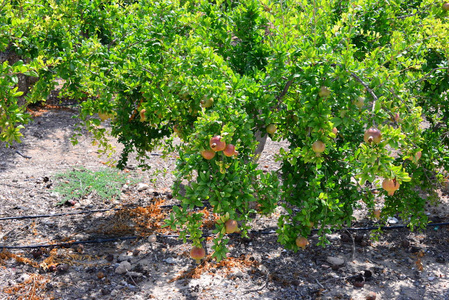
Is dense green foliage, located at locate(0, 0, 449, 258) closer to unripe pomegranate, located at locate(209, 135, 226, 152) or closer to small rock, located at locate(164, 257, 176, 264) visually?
unripe pomegranate, located at locate(209, 135, 226, 152)

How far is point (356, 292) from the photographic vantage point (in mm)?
4137

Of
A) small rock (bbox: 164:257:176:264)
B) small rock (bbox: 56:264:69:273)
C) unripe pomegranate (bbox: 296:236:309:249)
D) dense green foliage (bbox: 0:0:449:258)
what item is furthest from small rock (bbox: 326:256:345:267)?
small rock (bbox: 56:264:69:273)

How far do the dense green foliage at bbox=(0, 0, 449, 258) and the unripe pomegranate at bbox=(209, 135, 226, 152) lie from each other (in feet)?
0.14

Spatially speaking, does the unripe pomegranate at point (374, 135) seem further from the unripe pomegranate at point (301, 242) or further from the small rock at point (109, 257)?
the small rock at point (109, 257)

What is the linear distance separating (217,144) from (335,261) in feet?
8.59

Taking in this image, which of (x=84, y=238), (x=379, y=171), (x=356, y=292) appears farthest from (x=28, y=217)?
(x=379, y=171)

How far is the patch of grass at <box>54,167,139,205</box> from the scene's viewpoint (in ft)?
19.7

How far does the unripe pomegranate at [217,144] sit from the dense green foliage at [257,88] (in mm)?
43

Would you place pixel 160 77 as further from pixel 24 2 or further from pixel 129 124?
pixel 24 2

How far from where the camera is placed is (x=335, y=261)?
4.62 m

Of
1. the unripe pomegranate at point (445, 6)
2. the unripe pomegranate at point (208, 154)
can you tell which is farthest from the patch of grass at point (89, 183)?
the unripe pomegranate at point (445, 6)

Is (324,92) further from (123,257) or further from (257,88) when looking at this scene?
(123,257)

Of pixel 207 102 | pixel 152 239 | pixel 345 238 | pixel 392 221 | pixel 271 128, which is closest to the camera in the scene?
pixel 207 102

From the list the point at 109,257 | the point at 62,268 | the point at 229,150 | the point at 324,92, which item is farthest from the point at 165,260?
the point at 324,92
